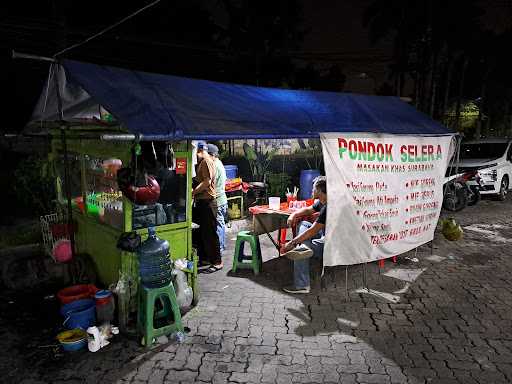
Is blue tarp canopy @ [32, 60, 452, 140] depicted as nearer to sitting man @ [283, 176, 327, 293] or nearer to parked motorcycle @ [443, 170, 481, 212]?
sitting man @ [283, 176, 327, 293]

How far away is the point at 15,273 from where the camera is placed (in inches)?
223

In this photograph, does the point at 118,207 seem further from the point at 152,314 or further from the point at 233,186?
the point at 233,186

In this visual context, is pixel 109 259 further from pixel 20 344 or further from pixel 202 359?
pixel 202 359

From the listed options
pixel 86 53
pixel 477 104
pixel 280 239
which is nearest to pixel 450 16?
pixel 477 104

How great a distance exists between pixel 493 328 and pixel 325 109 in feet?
12.4

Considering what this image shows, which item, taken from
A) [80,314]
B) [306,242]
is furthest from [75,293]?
[306,242]

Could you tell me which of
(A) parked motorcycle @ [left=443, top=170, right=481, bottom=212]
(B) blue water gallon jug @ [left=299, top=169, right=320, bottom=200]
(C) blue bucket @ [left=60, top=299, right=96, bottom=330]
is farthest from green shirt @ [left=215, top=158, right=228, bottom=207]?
(A) parked motorcycle @ [left=443, top=170, right=481, bottom=212]

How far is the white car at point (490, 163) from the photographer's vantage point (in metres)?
12.1

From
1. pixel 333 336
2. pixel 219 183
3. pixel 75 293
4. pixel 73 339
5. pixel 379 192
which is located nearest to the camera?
pixel 73 339

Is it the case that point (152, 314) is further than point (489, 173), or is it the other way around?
point (489, 173)

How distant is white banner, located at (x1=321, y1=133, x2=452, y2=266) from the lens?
4883 millimetres

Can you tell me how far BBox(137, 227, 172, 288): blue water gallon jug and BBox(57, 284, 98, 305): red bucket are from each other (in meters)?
0.93

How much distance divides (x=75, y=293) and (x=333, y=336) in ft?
10.4

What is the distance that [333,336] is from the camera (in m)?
4.41
